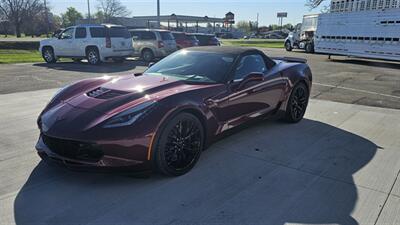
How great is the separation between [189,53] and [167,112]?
6.20ft

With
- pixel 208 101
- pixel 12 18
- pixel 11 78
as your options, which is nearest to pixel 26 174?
pixel 208 101

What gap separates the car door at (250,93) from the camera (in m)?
4.52

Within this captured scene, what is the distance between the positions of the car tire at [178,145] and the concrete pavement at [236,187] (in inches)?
5.4

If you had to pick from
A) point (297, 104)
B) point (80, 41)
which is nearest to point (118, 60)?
point (80, 41)

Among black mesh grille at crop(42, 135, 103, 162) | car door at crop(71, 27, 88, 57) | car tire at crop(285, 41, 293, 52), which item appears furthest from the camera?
car tire at crop(285, 41, 293, 52)

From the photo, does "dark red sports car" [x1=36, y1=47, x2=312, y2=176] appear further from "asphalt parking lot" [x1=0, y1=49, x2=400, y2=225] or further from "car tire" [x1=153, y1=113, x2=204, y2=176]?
"asphalt parking lot" [x1=0, y1=49, x2=400, y2=225]

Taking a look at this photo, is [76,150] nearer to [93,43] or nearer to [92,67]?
[92,67]

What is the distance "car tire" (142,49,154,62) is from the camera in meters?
18.2

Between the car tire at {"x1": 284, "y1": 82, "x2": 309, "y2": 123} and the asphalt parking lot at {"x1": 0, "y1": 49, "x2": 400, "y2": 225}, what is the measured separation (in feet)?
1.06

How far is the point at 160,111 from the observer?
3.56 meters

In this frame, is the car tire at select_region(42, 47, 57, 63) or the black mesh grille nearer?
the black mesh grille

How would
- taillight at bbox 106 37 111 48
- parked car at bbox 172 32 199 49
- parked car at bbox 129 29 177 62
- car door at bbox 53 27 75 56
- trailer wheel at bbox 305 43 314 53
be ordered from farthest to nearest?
trailer wheel at bbox 305 43 314 53
parked car at bbox 172 32 199 49
parked car at bbox 129 29 177 62
car door at bbox 53 27 75 56
taillight at bbox 106 37 111 48

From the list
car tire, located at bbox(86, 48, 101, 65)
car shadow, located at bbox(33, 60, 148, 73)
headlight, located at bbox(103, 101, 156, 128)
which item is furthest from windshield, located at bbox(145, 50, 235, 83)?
car tire, located at bbox(86, 48, 101, 65)

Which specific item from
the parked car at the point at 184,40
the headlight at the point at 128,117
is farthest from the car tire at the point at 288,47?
the headlight at the point at 128,117
